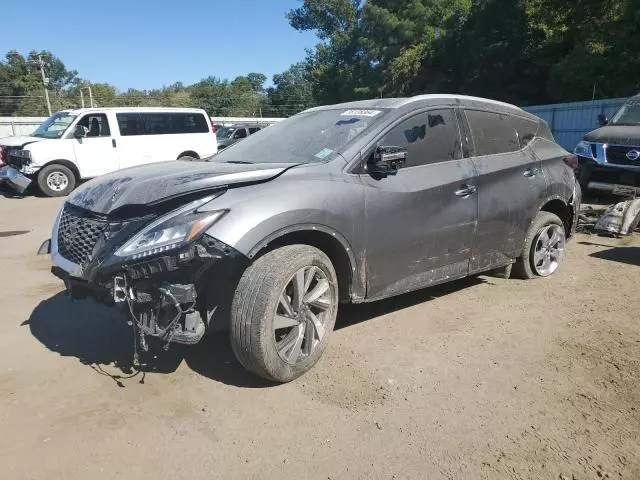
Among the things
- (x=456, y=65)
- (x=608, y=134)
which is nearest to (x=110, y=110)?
(x=608, y=134)

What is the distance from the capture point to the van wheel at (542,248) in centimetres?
536

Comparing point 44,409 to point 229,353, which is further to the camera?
point 229,353

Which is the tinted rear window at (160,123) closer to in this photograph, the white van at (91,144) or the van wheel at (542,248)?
the white van at (91,144)

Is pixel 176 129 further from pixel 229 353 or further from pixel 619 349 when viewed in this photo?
pixel 619 349

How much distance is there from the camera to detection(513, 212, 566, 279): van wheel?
5363 millimetres

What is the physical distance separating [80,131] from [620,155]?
1171 centimetres

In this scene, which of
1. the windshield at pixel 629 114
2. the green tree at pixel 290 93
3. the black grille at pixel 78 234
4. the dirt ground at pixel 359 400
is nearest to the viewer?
the dirt ground at pixel 359 400

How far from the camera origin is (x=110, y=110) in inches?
549

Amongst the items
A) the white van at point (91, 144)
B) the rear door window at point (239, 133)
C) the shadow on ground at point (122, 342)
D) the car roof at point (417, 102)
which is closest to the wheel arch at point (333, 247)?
the shadow on ground at point (122, 342)

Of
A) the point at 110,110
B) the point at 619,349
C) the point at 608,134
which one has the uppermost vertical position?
the point at 110,110

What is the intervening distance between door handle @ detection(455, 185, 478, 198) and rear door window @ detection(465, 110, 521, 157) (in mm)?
376

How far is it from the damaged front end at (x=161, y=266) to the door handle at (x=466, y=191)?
203cm

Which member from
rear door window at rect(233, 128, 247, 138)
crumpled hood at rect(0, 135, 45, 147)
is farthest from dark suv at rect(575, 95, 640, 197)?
rear door window at rect(233, 128, 247, 138)

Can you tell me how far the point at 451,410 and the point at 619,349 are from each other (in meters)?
1.64
